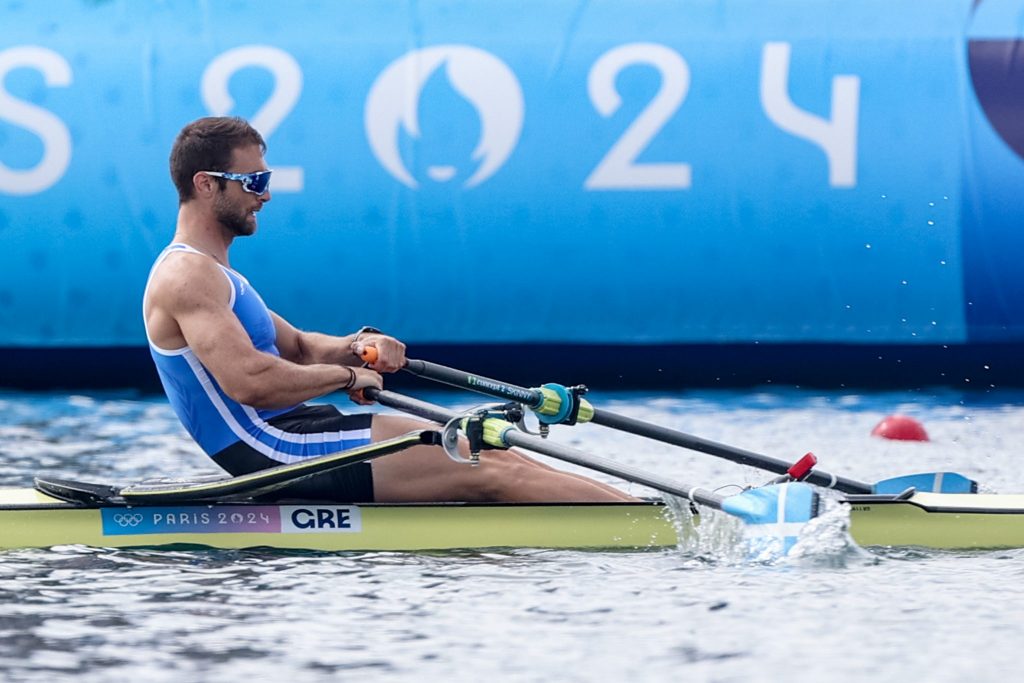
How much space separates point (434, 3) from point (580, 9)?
2.95ft

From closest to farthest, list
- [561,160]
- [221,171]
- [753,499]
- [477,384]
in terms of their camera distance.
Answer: [753,499], [221,171], [477,384], [561,160]

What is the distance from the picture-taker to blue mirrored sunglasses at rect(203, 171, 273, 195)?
6312 millimetres

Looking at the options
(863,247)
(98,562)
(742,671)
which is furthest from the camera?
(863,247)

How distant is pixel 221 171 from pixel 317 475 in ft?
3.67

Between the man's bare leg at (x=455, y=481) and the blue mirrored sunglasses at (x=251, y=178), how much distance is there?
93cm

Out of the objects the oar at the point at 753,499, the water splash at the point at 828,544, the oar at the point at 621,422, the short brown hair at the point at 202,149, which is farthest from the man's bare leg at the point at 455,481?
the short brown hair at the point at 202,149

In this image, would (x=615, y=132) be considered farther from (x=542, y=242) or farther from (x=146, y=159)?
(x=146, y=159)

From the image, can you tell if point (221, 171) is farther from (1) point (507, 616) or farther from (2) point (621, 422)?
(1) point (507, 616)

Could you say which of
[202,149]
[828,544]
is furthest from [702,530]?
[202,149]

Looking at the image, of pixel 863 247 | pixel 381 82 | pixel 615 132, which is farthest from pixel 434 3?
pixel 863 247

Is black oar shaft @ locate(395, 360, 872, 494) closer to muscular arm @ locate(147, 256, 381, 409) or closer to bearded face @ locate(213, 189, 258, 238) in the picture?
muscular arm @ locate(147, 256, 381, 409)

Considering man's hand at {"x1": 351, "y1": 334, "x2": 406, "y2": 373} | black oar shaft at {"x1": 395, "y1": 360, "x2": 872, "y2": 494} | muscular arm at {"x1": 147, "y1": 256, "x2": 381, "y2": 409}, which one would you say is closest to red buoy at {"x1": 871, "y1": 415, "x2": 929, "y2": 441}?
black oar shaft at {"x1": 395, "y1": 360, "x2": 872, "y2": 494}

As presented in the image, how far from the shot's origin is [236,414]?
623 centimetres

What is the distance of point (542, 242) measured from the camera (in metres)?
11.0
